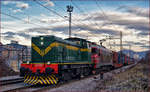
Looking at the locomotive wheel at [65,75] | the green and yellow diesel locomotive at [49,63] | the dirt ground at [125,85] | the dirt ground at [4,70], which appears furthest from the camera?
the dirt ground at [4,70]

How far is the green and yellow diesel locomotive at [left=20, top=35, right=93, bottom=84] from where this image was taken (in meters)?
11.7

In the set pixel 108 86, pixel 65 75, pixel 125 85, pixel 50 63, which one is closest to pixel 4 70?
pixel 65 75

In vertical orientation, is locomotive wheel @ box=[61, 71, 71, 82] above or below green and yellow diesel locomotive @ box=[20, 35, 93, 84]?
below

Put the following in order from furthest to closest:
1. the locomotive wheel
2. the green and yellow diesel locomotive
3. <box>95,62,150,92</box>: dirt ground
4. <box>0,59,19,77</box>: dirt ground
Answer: <box>0,59,19,77</box>: dirt ground
the locomotive wheel
the green and yellow diesel locomotive
<box>95,62,150,92</box>: dirt ground

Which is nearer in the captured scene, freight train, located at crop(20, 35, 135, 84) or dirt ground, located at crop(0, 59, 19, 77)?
freight train, located at crop(20, 35, 135, 84)

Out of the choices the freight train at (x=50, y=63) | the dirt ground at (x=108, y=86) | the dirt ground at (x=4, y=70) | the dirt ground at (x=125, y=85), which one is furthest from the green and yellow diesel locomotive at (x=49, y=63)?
the dirt ground at (x=4, y=70)

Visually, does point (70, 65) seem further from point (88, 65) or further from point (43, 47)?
point (88, 65)

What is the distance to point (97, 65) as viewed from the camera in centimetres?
1941

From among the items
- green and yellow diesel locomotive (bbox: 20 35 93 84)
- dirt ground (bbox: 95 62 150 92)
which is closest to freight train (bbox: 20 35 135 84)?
green and yellow diesel locomotive (bbox: 20 35 93 84)

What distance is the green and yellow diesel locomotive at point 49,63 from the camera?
1170 centimetres

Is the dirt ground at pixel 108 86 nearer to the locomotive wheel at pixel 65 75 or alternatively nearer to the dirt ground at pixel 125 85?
the dirt ground at pixel 125 85

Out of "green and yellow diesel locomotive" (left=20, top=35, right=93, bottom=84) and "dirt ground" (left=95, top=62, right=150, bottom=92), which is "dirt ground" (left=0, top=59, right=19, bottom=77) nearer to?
"green and yellow diesel locomotive" (left=20, top=35, right=93, bottom=84)

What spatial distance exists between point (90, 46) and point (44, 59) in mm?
6829

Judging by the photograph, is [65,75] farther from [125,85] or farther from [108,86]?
[125,85]
